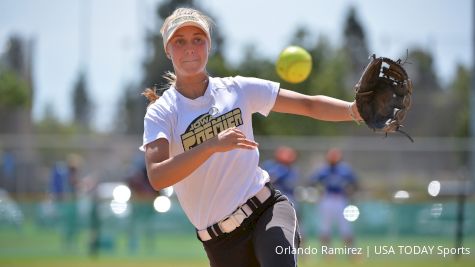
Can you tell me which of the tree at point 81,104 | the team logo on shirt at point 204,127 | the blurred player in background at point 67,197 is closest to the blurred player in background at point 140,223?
the blurred player in background at point 67,197

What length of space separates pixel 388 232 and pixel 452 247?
2651 millimetres

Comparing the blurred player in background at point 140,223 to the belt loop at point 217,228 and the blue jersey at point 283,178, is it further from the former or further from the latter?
the belt loop at point 217,228

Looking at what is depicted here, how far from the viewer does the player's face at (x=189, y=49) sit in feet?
16.2

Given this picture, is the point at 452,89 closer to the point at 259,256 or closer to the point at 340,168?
the point at 340,168

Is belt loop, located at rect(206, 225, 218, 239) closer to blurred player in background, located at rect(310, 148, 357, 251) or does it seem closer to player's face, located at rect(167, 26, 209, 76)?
player's face, located at rect(167, 26, 209, 76)

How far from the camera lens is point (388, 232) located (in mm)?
16438

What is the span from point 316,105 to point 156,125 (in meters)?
1.04

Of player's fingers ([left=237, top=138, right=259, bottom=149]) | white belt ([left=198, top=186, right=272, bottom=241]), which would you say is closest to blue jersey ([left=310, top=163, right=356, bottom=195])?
white belt ([left=198, top=186, right=272, bottom=241])

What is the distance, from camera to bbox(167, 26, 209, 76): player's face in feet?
16.2

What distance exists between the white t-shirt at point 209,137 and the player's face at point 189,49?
0.56 feet

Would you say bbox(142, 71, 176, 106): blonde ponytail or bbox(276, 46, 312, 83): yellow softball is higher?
bbox(276, 46, 312, 83): yellow softball

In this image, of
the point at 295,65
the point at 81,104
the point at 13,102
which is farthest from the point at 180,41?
the point at 81,104

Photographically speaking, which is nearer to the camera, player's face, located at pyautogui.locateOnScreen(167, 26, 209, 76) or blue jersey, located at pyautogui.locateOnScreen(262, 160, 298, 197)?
player's face, located at pyautogui.locateOnScreen(167, 26, 209, 76)

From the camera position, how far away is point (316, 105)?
509 centimetres
